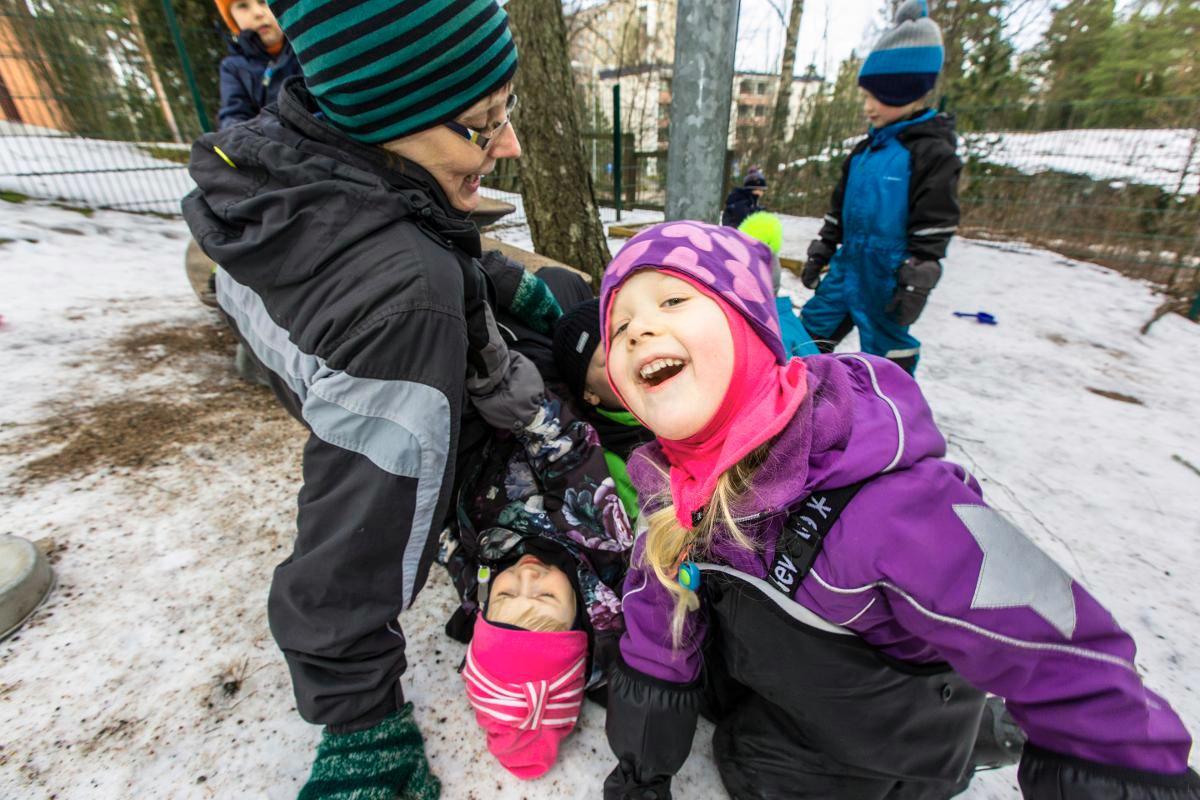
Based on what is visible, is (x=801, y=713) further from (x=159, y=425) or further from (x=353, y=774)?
(x=159, y=425)

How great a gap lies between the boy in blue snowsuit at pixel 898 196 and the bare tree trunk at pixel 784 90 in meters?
9.45

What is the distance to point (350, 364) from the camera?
3.10 ft

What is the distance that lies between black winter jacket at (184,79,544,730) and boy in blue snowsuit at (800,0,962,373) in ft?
6.65

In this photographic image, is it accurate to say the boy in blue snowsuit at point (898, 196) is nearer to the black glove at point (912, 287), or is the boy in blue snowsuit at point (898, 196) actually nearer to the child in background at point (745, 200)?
the black glove at point (912, 287)

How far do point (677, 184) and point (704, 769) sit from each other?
6.34ft

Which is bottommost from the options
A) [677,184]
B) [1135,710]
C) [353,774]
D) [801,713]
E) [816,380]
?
[353,774]

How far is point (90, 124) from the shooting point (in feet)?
16.5

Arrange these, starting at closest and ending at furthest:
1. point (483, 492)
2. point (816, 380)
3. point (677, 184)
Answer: point (816, 380) < point (483, 492) < point (677, 184)

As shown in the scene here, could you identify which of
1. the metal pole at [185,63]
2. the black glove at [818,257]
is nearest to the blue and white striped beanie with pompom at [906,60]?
the black glove at [818,257]

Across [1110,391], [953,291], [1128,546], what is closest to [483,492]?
[1128,546]

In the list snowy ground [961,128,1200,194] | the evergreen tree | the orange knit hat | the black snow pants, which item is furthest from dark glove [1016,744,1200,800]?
the evergreen tree

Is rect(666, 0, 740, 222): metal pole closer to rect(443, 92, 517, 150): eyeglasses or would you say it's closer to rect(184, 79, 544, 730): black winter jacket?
rect(443, 92, 517, 150): eyeglasses

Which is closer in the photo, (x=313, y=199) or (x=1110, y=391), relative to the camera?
(x=313, y=199)

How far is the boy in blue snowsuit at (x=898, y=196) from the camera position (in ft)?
7.96
